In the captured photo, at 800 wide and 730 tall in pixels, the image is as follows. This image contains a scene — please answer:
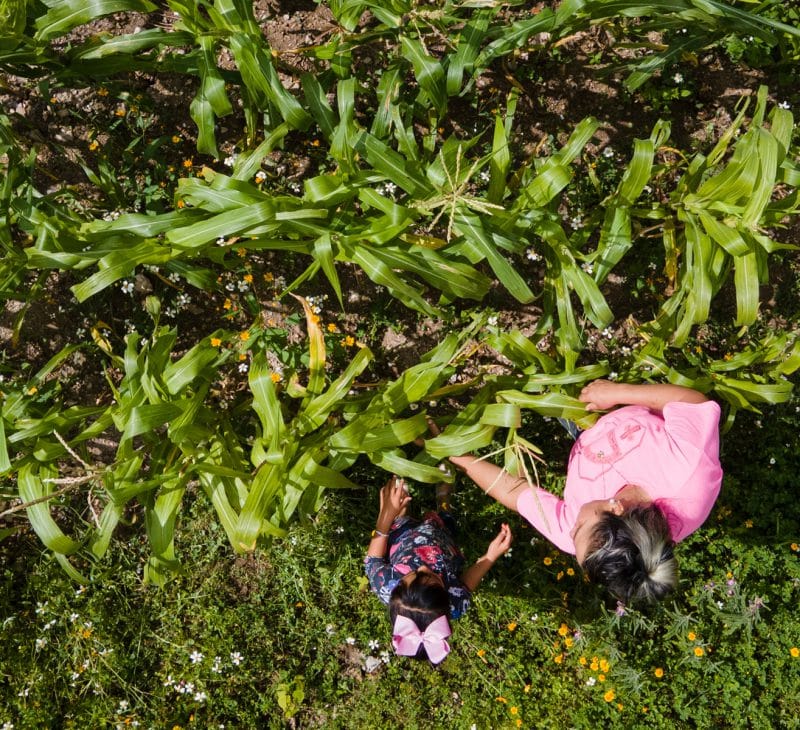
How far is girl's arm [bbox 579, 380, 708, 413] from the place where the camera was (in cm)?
265

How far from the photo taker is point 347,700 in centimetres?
354

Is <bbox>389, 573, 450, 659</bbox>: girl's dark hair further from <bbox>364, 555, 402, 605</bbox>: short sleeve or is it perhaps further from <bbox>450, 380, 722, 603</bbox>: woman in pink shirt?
<bbox>450, 380, 722, 603</bbox>: woman in pink shirt

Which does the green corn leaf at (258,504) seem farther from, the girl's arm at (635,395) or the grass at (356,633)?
the girl's arm at (635,395)

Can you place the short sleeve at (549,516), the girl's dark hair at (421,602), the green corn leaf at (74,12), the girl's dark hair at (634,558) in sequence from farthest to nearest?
1. the girl's dark hair at (421,602)
2. the short sleeve at (549,516)
3. the green corn leaf at (74,12)
4. the girl's dark hair at (634,558)

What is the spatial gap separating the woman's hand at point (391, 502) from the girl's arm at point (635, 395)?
102 cm

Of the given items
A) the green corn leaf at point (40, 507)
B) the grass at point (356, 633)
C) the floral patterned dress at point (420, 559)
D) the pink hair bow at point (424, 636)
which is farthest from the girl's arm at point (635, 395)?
the green corn leaf at point (40, 507)

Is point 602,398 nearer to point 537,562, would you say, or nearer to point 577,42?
point 537,562

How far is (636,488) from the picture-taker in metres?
2.53

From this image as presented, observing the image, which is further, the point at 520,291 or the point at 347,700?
the point at 347,700

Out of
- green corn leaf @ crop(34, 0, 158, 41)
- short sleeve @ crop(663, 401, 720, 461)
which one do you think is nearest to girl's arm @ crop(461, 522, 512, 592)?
short sleeve @ crop(663, 401, 720, 461)

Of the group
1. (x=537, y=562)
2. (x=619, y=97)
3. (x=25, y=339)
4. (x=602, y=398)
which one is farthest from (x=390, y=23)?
(x=537, y=562)

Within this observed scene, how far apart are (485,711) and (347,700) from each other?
2.40ft

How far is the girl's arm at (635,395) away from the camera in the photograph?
2.65 metres

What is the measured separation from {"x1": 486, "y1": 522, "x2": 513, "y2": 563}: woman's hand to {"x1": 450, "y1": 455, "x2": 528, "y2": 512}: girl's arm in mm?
301
